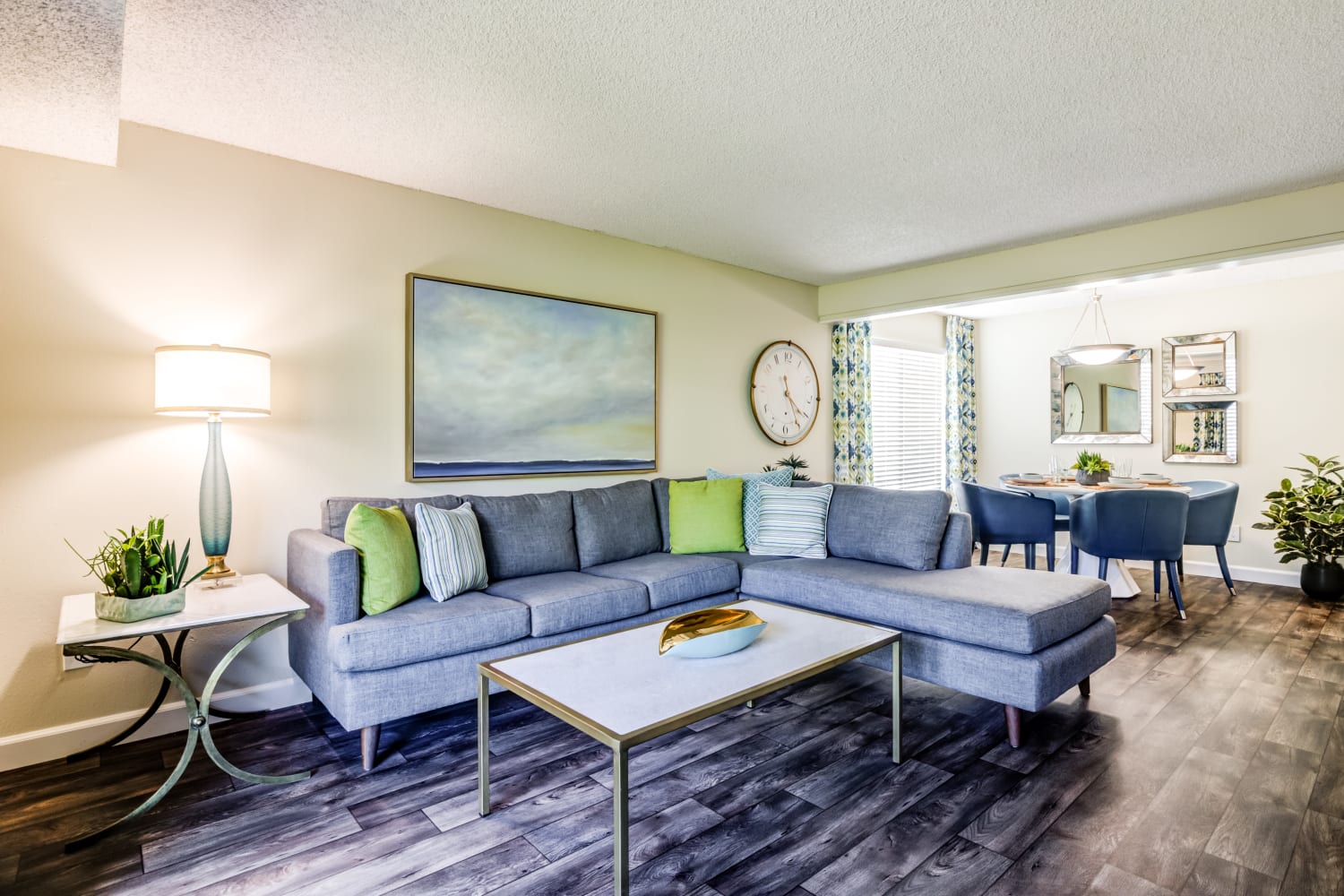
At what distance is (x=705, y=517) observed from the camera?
390 cm

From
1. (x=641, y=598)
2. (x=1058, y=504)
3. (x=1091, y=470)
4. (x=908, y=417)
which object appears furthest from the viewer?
(x=908, y=417)

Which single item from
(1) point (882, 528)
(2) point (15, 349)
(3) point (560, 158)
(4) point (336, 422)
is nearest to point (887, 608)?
(1) point (882, 528)

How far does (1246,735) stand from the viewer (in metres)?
2.61

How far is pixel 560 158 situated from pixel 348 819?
2670mm

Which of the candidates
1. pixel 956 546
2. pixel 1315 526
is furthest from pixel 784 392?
pixel 1315 526

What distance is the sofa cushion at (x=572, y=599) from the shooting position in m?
2.83

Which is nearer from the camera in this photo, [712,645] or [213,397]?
[712,645]

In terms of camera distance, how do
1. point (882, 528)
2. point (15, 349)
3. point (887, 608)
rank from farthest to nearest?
point (882, 528) → point (887, 608) → point (15, 349)

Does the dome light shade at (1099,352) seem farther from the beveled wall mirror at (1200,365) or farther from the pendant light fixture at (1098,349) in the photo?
the beveled wall mirror at (1200,365)

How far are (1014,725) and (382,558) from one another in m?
2.49

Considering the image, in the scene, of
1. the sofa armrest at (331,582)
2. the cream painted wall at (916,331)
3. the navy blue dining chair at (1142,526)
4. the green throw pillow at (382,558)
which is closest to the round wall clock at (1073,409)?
the cream painted wall at (916,331)

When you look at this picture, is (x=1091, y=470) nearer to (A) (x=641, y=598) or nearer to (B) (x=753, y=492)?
(B) (x=753, y=492)

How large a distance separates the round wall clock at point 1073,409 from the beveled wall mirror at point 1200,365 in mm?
711

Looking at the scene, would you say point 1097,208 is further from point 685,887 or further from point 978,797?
point 685,887
